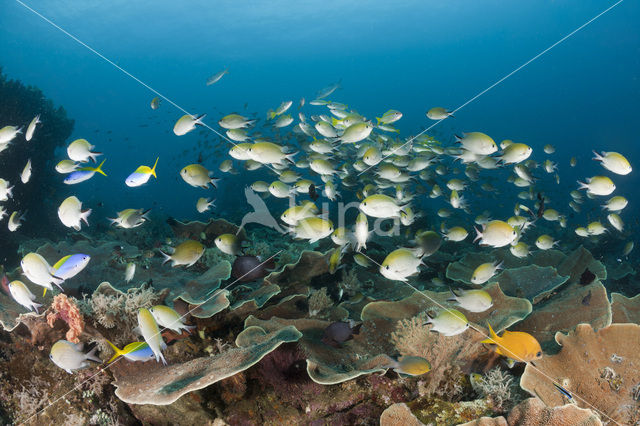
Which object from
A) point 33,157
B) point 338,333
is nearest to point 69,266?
point 338,333

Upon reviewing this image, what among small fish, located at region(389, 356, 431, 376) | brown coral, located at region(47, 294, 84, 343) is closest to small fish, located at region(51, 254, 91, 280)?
brown coral, located at region(47, 294, 84, 343)

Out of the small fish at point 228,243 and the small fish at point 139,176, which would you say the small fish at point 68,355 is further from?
the small fish at point 139,176

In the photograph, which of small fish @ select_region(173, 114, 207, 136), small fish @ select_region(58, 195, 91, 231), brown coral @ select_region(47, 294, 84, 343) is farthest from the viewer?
small fish @ select_region(173, 114, 207, 136)

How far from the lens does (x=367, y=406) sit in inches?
111

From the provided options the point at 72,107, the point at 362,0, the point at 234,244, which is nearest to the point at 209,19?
the point at 362,0

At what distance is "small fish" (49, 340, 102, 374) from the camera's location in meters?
2.66

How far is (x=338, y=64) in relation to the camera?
82062mm

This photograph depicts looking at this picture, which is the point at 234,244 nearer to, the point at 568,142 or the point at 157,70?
the point at 157,70

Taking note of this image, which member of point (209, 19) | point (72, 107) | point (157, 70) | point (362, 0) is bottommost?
point (72, 107)

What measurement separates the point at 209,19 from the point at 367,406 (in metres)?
61.9

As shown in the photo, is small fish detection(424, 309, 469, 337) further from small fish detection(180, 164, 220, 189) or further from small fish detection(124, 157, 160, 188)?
small fish detection(124, 157, 160, 188)

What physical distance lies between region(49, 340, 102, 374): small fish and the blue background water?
1724 inches

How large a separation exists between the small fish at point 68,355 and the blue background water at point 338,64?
4380cm

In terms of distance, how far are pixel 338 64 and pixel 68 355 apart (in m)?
88.6
